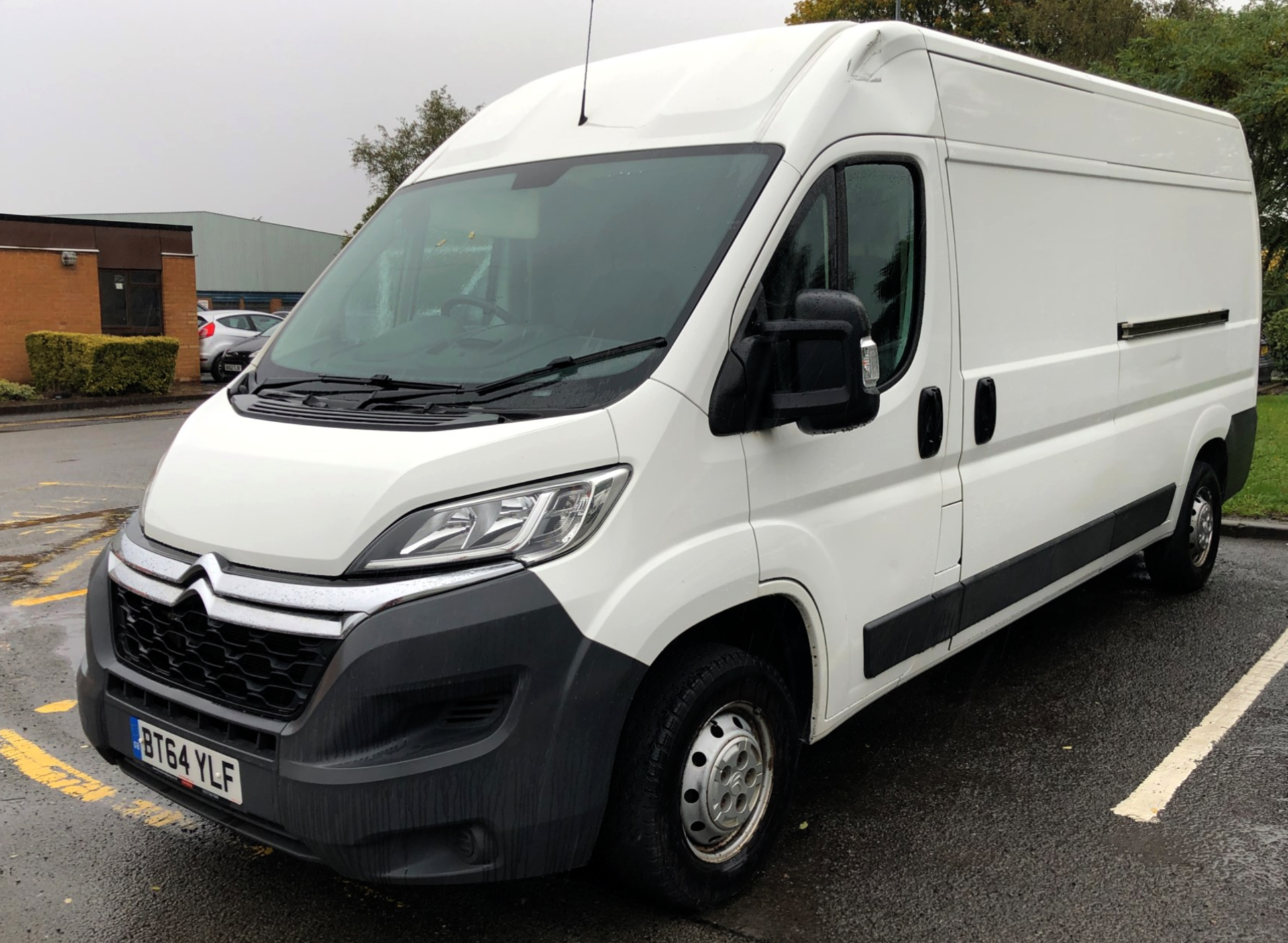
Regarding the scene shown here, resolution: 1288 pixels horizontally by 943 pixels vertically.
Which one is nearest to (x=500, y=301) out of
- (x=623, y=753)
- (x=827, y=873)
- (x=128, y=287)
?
(x=623, y=753)

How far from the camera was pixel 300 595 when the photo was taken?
2.50m

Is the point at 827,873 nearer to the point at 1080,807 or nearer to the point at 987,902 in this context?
the point at 987,902

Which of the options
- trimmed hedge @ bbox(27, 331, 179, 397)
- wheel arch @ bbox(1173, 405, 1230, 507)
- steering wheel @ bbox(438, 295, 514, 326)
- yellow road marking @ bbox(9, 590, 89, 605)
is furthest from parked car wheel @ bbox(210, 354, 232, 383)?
steering wheel @ bbox(438, 295, 514, 326)

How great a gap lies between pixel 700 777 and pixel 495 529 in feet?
3.06

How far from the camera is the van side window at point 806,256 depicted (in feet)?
9.87

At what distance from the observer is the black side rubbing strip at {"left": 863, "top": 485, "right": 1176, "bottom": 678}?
3.48 m

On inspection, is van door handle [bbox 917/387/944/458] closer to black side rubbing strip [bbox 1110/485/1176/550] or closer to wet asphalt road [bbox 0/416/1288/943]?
wet asphalt road [bbox 0/416/1288/943]

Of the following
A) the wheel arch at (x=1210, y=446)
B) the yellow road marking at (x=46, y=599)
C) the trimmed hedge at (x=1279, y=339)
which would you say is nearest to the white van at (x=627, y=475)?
the wheel arch at (x=1210, y=446)

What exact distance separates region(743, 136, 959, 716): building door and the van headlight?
59 cm

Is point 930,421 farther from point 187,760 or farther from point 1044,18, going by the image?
point 1044,18

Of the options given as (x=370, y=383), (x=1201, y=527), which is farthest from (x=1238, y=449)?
(x=370, y=383)

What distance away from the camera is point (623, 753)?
2730 mm

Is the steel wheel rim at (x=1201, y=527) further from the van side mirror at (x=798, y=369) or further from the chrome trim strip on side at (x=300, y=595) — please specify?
the chrome trim strip on side at (x=300, y=595)

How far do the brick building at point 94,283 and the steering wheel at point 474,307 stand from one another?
70.7ft
